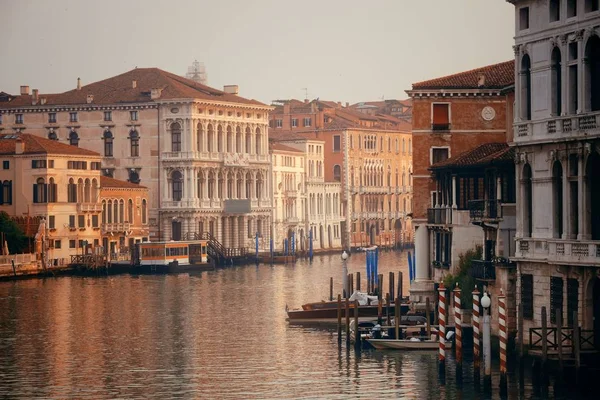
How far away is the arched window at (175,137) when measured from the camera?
98.2 m

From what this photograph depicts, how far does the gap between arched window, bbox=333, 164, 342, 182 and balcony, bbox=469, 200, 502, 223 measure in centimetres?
7733

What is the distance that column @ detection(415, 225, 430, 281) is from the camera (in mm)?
50562

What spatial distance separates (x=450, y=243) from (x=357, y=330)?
5.33m

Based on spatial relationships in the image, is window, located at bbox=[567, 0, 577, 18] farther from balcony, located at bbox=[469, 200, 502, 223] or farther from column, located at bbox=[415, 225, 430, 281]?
column, located at bbox=[415, 225, 430, 281]

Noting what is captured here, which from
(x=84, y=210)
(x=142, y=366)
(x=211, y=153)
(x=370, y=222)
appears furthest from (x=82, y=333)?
(x=370, y=222)

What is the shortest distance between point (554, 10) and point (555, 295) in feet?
18.8

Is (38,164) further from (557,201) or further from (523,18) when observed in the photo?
(557,201)

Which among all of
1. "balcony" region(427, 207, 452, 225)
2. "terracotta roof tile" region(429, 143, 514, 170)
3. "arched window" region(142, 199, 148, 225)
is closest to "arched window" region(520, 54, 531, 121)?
"terracotta roof tile" region(429, 143, 514, 170)

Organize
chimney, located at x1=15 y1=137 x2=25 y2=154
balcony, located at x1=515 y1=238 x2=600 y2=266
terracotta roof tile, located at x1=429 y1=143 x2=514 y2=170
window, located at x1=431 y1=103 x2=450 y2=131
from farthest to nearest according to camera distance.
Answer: chimney, located at x1=15 y1=137 x2=25 y2=154 < window, located at x1=431 y1=103 x2=450 y2=131 < terracotta roof tile, located at x1=429 y1=143 x2=514 y2=170 < balcony, located at x1=515 y1=238 x2=600 y2=266

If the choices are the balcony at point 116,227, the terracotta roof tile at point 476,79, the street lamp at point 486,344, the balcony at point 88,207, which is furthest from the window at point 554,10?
the balcony at point 116,227

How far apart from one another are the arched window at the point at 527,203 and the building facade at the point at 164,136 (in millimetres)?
60169

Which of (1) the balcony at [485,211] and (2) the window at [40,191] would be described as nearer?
(1) the balcony at [485,211]

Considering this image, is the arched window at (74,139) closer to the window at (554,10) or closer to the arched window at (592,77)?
the window at (554,10)

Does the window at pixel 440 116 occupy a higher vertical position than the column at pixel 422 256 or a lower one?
higher
